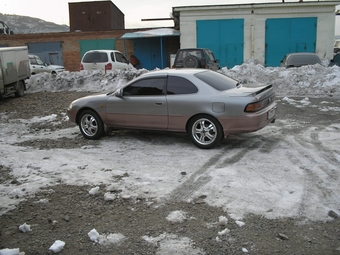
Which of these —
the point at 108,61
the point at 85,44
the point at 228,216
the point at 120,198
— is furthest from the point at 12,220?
the point at 85,44

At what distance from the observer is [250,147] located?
7051 millimetres

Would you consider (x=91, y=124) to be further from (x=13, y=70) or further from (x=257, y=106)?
(x=13, y=70)

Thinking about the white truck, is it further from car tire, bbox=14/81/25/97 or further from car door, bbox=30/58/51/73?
car door, bbox=30/58/51/73

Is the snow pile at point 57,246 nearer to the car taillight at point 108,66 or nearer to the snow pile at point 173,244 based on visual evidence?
the snow pile at point 173,244

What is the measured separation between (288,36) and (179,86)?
18554 millimetres

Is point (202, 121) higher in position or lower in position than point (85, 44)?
lower

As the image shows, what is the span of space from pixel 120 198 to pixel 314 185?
2599 mm

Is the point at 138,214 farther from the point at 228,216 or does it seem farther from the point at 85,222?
the point at 228,216

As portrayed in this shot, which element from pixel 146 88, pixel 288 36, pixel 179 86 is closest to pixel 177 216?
pixel 179 86

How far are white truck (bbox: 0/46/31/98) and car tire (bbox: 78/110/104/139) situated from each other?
275 inches

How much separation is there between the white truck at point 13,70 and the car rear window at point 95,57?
9.97 ft

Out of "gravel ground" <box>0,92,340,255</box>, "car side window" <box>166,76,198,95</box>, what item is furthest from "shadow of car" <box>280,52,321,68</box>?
"gravel ground" <box>0,92,340,255</box>

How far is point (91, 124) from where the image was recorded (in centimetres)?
824

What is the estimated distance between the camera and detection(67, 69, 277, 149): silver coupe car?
6723mm
